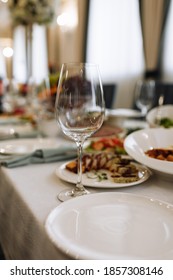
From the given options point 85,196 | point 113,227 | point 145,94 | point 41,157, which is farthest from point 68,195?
point 145,94

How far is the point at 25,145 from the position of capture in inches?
42.0

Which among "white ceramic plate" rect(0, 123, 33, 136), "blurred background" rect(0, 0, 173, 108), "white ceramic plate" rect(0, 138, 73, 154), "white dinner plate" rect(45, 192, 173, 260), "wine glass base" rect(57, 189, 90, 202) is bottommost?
"white ceramic plate" rect(0, 123, 33, 136)

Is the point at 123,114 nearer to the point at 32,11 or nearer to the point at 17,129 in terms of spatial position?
the point at 17,129

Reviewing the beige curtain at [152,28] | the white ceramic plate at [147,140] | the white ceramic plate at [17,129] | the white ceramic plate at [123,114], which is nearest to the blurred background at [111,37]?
the beige curtain at [152,28]

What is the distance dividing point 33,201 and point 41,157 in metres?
0.30

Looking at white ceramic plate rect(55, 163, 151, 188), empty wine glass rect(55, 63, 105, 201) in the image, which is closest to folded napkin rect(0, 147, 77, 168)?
white ceramic plate rect(55, 163, 151, 188)

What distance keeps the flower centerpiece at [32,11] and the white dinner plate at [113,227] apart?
5.46 ft

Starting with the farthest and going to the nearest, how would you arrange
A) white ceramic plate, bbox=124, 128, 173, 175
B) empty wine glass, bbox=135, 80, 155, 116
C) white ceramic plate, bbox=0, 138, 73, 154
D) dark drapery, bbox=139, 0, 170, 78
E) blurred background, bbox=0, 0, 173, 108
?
dark drapery, bbox=139, 0, 170, 78, blurred background, bbox=0, 0, 173, 108, empty wine glass, bbox=135, 80, 155, 116, white ceramic plate, bbox=0, 138, 73, 154, white ceramic plate, bbox=124, 128, 173, 175

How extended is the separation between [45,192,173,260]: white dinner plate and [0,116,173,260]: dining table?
0.07ft

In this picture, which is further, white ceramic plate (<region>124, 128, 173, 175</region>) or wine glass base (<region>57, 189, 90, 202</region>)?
white ceramic plate (<region>124, 128, 173, 175</region>)

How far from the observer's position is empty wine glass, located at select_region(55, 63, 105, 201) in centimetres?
63

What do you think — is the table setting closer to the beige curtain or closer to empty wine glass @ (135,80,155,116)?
empty wine glass @ (135,80,155,116)

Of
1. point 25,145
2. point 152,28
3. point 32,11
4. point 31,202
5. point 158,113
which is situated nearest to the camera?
point 31,202
